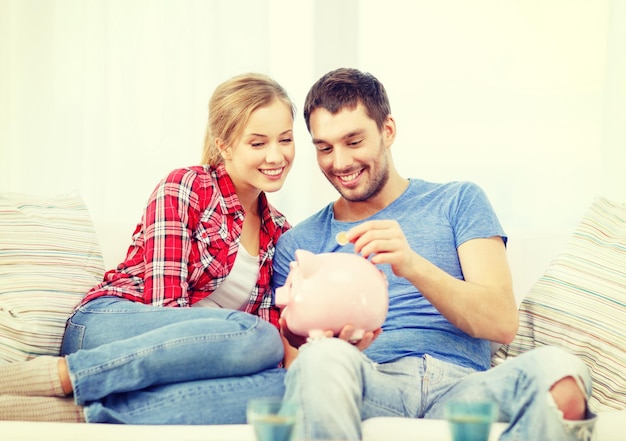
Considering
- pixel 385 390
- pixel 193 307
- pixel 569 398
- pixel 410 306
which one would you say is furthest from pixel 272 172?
pixel 569 398

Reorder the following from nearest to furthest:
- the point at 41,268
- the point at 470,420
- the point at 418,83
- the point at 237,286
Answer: the point at 470,420 < the point at 41,268 < the point at 237,286 < the point at 418,83

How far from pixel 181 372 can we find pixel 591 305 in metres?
1.02

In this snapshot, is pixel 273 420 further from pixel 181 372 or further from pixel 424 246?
pixel 424 246

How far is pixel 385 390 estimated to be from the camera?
5.11 feet

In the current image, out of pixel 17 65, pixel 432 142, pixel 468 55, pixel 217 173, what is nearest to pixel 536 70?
pixel 468 55

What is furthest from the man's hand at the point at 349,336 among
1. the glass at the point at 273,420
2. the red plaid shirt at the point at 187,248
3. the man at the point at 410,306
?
the glass at the point at 273,420

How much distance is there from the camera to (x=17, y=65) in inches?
125

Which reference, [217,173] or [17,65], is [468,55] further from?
[17,65]

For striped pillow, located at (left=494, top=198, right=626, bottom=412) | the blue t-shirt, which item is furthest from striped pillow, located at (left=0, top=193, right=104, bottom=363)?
striped pillow, located at (left=494, top=198, right=626, bottom=412)

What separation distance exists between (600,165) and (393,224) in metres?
1.78

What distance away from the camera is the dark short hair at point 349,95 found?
2.05 m

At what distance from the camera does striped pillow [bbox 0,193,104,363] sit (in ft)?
6.11

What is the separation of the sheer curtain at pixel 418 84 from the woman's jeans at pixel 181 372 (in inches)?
56.5

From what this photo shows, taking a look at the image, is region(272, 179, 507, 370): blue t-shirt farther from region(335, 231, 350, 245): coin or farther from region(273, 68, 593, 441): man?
region(335, 231, 350, 245): coin
